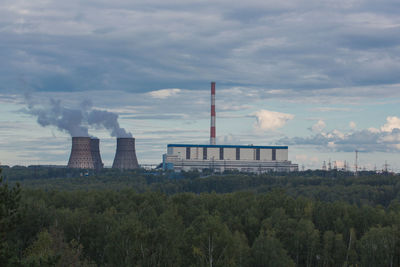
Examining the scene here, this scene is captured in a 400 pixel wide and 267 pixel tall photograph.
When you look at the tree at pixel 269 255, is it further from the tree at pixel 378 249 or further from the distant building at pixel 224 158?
the distant building at pixel 224 158

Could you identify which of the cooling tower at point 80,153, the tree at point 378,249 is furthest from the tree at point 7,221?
the cooling tower at point 80,153

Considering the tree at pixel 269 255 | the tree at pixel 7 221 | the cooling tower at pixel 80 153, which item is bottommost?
the tree at pixel 269 255

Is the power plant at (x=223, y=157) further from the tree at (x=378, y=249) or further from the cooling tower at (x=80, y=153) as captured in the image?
the tree at (x=378, y=249)

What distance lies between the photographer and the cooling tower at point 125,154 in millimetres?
97312

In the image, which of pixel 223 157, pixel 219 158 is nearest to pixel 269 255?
pixel 219 158

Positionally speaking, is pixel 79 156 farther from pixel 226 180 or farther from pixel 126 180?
pixel 226 180

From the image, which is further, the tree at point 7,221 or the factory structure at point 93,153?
the factory structure at point 93,153

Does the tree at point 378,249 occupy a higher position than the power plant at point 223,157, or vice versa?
the power plant at point 223,157

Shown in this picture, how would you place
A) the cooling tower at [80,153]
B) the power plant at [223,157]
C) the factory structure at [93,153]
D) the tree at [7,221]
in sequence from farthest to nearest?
the power plant at [223,157]
the factory structure at [93,153]
the cooling tower at [80,153]
the tree at [7,221]

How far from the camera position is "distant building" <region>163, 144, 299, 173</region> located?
133 meters

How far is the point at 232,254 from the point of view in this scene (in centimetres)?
3003

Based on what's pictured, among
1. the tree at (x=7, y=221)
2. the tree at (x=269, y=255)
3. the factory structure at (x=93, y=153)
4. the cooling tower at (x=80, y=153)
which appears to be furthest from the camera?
the factory structure at (x=93, y=153)

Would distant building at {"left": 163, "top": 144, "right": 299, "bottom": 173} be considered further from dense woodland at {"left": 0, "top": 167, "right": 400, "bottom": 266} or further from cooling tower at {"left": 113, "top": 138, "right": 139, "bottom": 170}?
dense woodland at {"left": 0, "top": 167, "right": 400, "bottom": 266}

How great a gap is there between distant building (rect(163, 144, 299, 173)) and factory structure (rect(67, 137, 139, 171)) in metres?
27.9
